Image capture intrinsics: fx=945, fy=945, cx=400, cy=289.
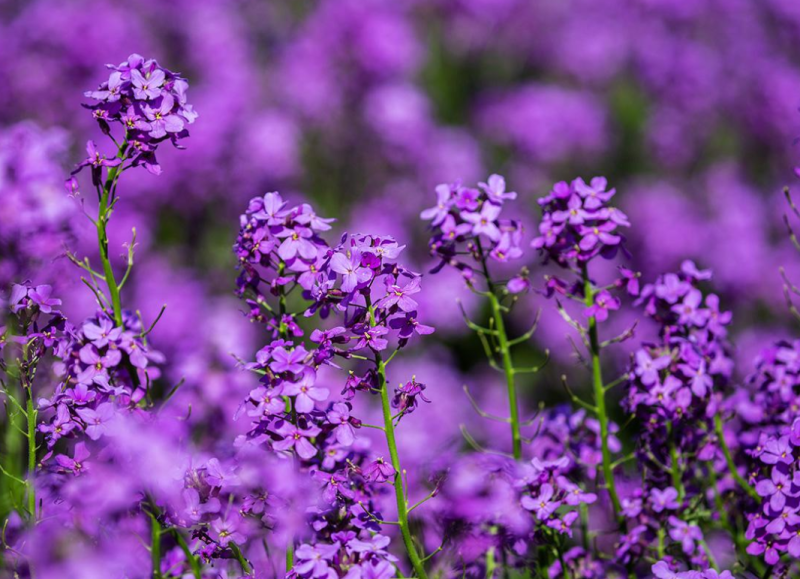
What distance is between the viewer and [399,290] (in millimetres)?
2186

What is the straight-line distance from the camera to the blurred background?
6.75 m

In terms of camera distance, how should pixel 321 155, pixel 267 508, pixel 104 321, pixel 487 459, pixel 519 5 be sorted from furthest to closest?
pixel 519 5
pixel 321 155
pixel 487 459
pixel 104 321
pixel 267 508

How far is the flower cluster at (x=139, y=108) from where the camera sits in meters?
2.31

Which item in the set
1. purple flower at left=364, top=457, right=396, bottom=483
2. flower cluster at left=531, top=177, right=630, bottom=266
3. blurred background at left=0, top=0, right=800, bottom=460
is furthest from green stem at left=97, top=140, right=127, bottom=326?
blurred background at left=0, top=0, right=800, bottom=460

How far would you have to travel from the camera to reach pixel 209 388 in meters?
3.39

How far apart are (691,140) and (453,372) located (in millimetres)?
3753

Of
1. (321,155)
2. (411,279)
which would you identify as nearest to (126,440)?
(411,279)

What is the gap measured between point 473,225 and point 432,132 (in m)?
5.48

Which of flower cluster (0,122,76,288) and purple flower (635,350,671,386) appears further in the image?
purple flower (635,350,671,386)

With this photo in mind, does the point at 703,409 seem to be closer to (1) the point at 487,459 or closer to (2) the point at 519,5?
(1) the point at 487,459

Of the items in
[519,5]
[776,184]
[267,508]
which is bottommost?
[267,508]

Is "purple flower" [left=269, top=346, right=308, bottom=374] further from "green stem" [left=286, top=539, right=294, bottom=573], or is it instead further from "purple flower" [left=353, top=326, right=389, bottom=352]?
"green stem" [left=286, top=539, right=294, bottom=573]

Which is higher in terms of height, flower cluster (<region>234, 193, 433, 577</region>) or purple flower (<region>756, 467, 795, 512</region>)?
flower cluster (<region>234, 193, 433, 577</region>)

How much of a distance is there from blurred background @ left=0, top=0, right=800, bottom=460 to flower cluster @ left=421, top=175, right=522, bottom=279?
2.17 metres
